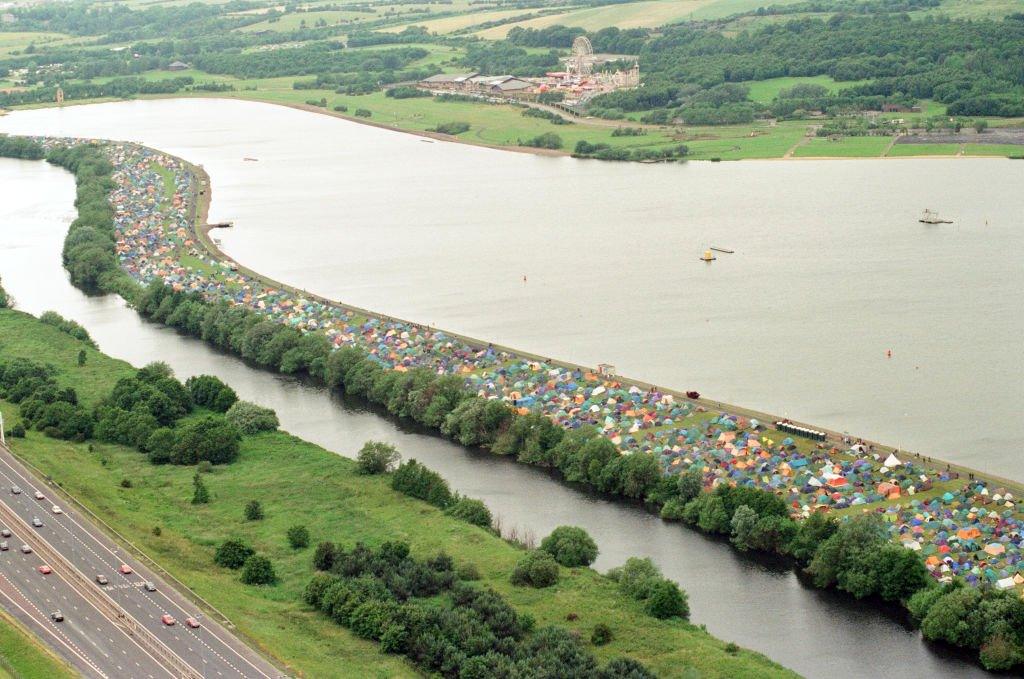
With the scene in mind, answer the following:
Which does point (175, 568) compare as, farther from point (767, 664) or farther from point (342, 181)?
point (342, 181)

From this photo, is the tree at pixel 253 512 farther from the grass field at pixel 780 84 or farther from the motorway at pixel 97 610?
the grass field at pixel 780 84

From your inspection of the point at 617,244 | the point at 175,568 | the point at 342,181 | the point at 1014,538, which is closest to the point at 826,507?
the point at 1014,538

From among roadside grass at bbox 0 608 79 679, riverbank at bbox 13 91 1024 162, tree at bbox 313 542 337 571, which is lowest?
riverbank at bbox 13 91 1024 162

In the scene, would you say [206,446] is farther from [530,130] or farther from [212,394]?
[530,130]

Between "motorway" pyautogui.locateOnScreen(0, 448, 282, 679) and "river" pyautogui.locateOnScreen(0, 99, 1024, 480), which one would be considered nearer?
"motorway" pyautogui.locateOnScreen(0, 448, 282, 679)

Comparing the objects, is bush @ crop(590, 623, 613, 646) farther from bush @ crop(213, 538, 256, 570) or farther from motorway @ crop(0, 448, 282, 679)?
bush @ crop(213, 538, 256, 570)

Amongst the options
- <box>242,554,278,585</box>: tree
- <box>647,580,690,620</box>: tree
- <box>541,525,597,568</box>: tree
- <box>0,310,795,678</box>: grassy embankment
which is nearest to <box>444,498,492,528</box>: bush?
<box>0,310,795,678</box>: grassy embankment
